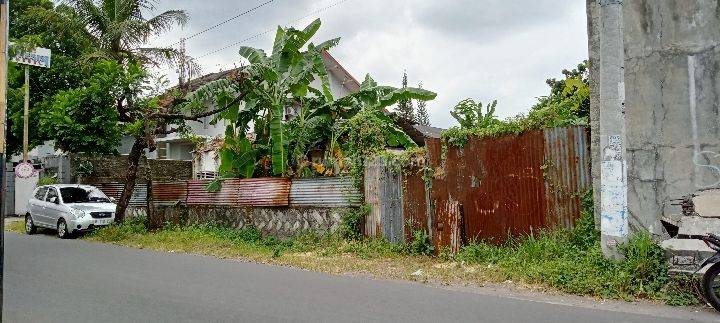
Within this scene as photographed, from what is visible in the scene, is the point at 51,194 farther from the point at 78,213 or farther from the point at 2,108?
the point at 2,108

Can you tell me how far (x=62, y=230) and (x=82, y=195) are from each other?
1.59 meters

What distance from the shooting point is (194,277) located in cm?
948

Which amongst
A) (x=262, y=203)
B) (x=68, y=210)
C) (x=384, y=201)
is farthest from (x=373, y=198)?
(x=68, y=210)

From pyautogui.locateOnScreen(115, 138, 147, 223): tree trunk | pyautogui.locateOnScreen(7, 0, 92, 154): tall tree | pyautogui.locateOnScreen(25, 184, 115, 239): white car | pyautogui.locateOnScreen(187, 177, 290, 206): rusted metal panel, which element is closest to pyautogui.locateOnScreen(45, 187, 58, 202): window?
pyautogui.locateOnScreen(25, 184, 115, 239): white car

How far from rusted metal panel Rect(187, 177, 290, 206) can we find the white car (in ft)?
10.6

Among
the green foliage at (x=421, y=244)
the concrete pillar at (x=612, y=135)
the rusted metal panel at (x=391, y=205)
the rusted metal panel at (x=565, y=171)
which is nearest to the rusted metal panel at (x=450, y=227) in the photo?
the green foliage at (x=421, y=244)

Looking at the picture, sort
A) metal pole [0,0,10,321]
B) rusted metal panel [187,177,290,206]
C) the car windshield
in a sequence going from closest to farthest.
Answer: metal pole [0,0,10,321] → rusted metal panel [187,177,290,206] → the car windshield

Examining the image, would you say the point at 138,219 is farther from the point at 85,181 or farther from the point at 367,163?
the point at 367,163

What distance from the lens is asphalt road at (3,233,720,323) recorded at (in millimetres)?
6516

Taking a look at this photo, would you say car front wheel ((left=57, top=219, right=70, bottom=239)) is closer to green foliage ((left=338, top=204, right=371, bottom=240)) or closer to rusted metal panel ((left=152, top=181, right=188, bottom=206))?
rusted metal panel ((left=152, top=181, right=188, bottom=206))

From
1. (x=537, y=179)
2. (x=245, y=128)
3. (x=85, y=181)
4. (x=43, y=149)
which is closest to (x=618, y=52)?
(x=537, y=179)

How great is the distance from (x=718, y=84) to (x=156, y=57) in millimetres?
17397

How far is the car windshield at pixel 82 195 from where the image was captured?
18.5 metres

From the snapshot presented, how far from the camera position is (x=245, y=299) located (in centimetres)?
756
